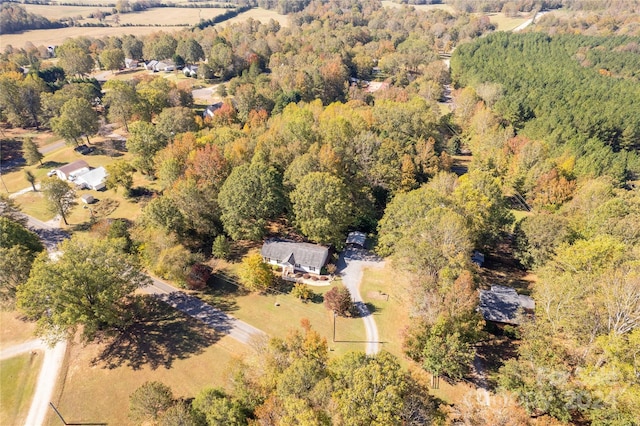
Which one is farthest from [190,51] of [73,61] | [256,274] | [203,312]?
[203,312]

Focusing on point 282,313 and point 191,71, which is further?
point 191,71

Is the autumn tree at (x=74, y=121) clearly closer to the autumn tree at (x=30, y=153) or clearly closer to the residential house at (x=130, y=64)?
the autumn tree at (x=30, y=153)

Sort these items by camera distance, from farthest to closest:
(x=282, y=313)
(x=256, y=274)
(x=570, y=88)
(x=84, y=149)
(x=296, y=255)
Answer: (x=570, y=88)
(x=84, y=149)
(x=296, y=255)
(x=256, y=274)
(x=282, y=313)

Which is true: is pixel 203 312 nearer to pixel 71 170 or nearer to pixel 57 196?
pixel 57 196

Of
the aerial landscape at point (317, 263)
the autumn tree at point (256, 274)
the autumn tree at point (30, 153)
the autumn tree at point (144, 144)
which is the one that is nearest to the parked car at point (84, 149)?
the aerial landscape at point (317, 263)

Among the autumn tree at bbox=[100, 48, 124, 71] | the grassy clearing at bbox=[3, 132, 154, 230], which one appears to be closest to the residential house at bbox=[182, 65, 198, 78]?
the autumn tree at bbox=[100, 48, 124, 71]

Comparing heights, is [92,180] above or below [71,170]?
below
